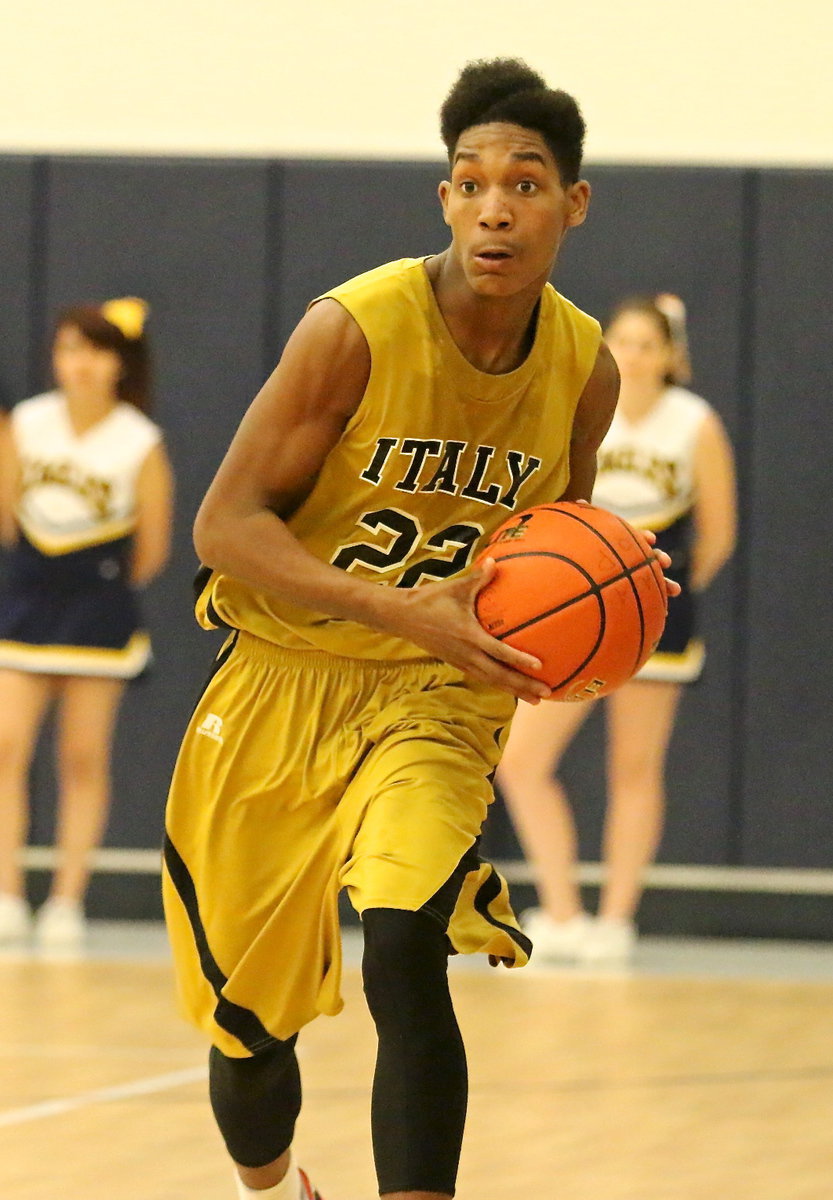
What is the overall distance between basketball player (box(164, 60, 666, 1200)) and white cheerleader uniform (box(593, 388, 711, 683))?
3.70 m

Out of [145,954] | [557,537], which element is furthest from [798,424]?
[557,537]

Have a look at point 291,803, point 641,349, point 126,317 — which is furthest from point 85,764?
point 291,803

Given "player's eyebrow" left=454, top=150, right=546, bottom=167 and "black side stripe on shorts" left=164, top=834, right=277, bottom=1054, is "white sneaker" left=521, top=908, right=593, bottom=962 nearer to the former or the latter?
"black side stripe on shorts" left=164, top=834, right=277, bottom=1054

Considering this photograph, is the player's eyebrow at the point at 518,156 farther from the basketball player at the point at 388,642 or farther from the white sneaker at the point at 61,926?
the white sneaker at the point at 61,926

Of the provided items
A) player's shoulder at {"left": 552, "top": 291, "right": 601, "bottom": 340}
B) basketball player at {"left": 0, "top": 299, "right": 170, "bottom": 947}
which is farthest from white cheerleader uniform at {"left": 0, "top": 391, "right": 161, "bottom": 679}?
player's shoulder at {"left": 552, "top": 291, "right": 601, "bottom": 340}

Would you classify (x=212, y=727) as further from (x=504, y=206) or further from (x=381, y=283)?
(x=504, y=206)

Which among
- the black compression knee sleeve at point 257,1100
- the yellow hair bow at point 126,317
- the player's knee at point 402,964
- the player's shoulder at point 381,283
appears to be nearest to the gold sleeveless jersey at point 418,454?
the player's shoulder at point 381,283

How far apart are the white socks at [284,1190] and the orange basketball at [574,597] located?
1.03 m

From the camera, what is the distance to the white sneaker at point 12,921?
300 inches

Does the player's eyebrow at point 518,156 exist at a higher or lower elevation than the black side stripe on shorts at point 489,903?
higher

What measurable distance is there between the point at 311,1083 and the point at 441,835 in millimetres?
2391

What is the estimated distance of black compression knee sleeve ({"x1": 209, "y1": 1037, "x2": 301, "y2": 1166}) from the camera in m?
3.67

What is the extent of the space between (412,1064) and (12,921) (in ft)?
15.7

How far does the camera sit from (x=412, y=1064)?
309 cm
